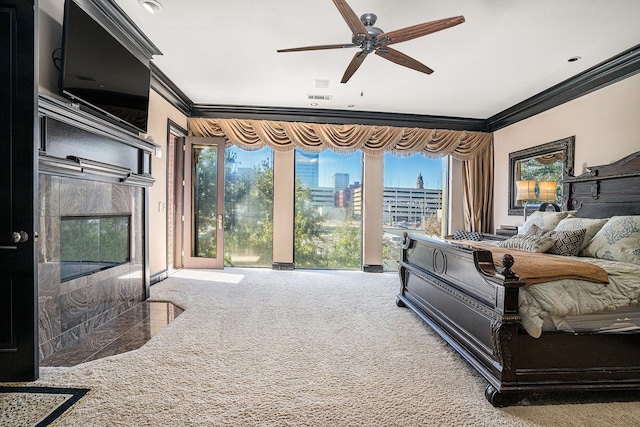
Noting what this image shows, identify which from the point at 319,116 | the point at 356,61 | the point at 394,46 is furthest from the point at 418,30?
the point at 319,116

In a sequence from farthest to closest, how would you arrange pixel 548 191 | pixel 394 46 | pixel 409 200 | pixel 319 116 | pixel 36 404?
pixel 409 200, pixel 319 116, pixel 548 191, pixel 394 46, pixel 36 404

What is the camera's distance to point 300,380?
1974 mm

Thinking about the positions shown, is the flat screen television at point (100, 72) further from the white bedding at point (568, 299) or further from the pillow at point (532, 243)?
the pillow at point (532, 243)

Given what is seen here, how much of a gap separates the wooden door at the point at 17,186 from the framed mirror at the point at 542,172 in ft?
16.4

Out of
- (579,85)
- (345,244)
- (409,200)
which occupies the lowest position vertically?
(345,244)

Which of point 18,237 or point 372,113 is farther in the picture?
point 372,113

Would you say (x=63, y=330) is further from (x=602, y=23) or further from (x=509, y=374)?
(x=602, y=23)

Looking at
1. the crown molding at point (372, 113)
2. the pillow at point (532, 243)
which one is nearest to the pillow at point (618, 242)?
the pillow at point (532, 243)

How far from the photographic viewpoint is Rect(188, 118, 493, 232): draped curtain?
517cm

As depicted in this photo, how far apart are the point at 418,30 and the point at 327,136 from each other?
2.93 m

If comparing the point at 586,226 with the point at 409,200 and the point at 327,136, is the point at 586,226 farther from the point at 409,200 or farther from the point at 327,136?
the point at 327,136

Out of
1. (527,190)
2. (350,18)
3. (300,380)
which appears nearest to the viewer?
(300,380)

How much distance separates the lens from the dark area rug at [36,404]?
1548 mm

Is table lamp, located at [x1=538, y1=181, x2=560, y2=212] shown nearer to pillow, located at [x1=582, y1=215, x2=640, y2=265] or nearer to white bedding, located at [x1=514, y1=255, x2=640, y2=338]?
pillow, located at [x1=582, y1=215, x2=640, y2=265]
